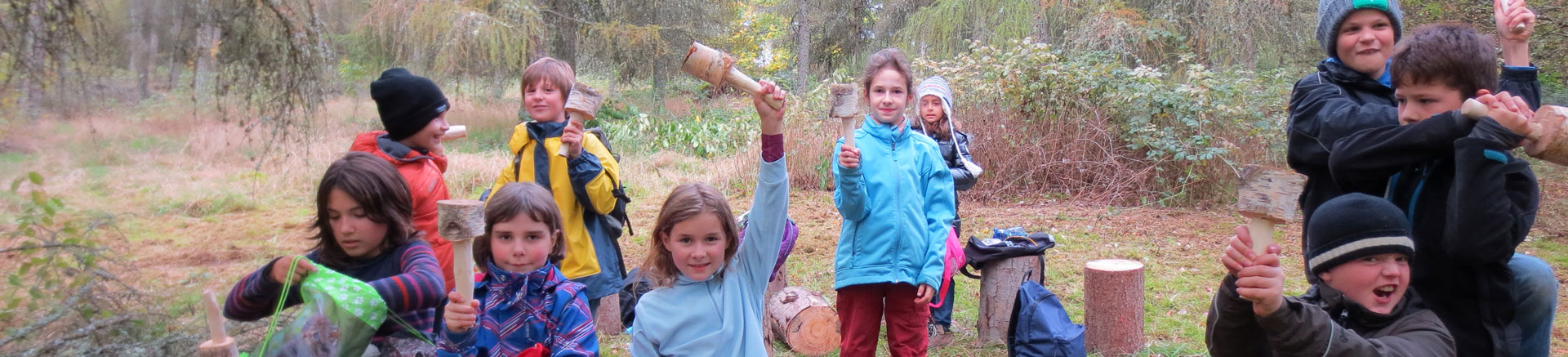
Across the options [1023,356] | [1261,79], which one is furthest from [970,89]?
[1023,356]

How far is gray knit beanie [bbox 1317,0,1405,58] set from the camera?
2389 mm

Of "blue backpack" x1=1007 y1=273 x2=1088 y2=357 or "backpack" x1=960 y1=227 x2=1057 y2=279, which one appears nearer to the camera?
"blue backpack" x1=1007 y1=273 x2=1088 y2=357

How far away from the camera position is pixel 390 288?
2.15 m

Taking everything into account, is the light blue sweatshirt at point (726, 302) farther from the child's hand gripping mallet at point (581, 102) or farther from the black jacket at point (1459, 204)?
the black jacket at point (1459, 204)

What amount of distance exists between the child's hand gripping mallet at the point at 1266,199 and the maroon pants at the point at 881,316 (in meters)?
1.76

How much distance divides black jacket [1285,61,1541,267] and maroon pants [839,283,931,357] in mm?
1353

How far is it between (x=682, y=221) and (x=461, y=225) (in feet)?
1.79

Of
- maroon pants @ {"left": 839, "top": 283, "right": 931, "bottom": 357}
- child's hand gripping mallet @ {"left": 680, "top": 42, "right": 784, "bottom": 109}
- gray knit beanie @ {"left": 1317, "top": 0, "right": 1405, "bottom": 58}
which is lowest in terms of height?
maroon pants @ {"left": 839, "top": 283, "right": 931, "bottom": 357}

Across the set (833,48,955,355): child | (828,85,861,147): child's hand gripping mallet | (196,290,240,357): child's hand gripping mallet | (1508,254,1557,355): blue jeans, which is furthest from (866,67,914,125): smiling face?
(196,290,240,357): child's hand gripping mallet

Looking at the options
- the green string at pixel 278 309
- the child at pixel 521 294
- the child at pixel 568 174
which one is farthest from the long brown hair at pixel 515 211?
the child at pixel 568 174

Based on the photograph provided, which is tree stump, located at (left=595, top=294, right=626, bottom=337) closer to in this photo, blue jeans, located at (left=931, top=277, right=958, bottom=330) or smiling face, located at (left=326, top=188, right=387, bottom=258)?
blue jeans, located at (left=931, top=277, right=958, bottom=330)

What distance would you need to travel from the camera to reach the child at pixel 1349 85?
7.27ft

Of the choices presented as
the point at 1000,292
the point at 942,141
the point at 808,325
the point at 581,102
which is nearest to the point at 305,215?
the point at 808,325

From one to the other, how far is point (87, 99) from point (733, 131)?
8736 millimetres
